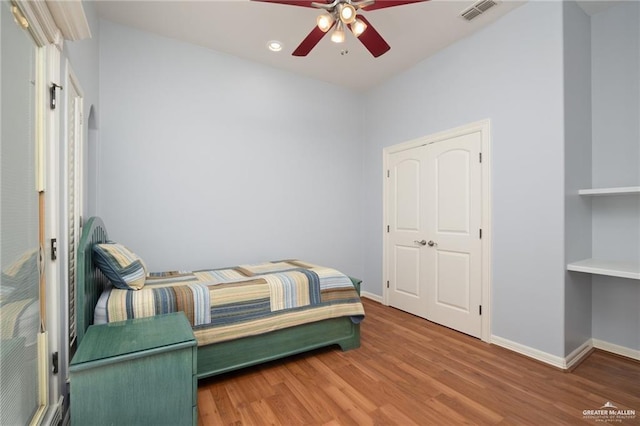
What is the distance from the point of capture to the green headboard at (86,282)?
64.7 inches

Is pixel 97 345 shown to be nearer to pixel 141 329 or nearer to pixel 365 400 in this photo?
pixel 141 329

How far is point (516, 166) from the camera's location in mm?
2654

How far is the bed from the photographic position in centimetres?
179

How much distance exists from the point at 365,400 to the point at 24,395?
171 centimetres

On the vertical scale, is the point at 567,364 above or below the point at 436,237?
below

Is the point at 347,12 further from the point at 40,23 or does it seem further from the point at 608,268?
the point at 608,268

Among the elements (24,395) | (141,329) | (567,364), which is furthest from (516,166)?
(24,395)

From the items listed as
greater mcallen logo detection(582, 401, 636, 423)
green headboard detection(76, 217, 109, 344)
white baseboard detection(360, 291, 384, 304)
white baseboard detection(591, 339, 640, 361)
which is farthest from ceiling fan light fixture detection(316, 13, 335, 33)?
white baseboard detection(591, 339, 640, 361)

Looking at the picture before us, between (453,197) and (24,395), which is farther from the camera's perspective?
(453,197)

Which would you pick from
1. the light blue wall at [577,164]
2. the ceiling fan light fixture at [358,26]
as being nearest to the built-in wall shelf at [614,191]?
the light blue wall at [577,164]

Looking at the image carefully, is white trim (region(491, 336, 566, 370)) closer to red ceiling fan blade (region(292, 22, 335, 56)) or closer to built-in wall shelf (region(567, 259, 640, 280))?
built-in wall shelf (region(567, 259, 640, 280))

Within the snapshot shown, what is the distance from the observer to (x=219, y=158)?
3.40 metres

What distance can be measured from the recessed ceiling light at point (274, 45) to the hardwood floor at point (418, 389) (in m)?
3.08

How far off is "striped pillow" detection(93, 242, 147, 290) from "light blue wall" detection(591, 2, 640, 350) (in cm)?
376
